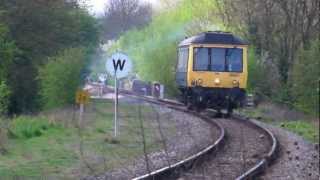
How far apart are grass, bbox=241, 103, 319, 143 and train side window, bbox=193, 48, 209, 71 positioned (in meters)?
3.09

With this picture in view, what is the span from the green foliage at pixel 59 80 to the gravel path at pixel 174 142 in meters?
3.80

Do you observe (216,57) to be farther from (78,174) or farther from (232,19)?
(78,174)

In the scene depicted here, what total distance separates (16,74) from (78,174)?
793 inches

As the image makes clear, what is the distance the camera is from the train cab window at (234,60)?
3191cm

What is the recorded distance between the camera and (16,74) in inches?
1294

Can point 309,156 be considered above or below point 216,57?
below

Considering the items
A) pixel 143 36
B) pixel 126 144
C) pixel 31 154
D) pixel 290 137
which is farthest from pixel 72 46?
pixel 143 36

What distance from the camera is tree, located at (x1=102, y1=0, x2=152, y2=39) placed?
7671 cm

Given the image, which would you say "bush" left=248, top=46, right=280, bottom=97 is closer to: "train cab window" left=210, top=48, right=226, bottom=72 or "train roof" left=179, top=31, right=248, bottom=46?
"train cab window" left=210, top=48, right=226, bottom=72

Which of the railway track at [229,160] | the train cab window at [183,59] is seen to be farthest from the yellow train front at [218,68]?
the railway track at [229,160]

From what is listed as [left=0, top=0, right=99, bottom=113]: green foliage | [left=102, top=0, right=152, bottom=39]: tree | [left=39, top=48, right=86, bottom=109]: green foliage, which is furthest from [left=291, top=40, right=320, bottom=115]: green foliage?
[left=102, top=0, right=152, bottom=39]: tree

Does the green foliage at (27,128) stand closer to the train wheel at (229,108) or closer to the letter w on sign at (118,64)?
the letter w on sign at (118,64)

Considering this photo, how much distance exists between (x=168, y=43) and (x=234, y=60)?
16.5 metres

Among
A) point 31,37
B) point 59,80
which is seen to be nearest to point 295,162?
point 59,80
